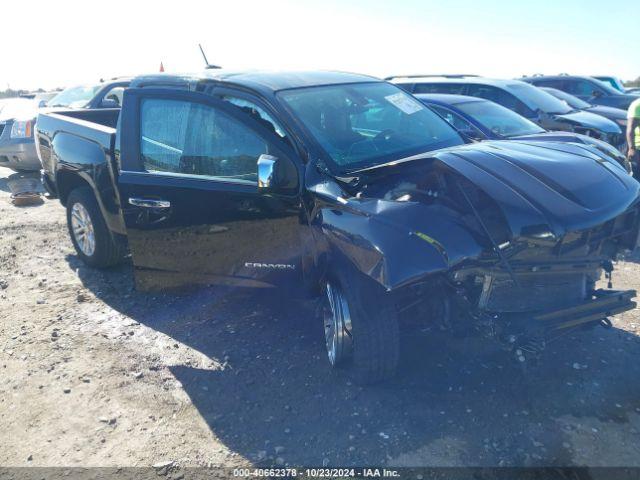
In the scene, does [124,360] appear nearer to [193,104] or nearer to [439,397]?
[193,104]

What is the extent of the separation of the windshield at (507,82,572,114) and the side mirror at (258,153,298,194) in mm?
6656

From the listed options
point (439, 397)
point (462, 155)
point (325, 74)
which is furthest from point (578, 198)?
point (325, 74)

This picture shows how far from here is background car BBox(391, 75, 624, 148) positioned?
8.41m

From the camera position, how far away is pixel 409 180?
3.11 meters

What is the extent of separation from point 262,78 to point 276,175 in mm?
1052

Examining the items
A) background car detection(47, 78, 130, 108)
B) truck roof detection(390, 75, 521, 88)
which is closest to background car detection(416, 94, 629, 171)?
truck roof detection(390, 75, 521, 88)

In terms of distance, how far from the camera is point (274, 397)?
10.6 feet

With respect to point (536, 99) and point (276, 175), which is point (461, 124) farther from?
point (276, 175)

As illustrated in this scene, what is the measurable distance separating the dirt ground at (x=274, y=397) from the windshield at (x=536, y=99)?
5.57 m

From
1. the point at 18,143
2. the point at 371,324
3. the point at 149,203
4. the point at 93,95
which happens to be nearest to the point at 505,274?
the point at 371,324

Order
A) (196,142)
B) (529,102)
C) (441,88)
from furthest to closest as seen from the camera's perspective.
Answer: (441,88)
(529,102)
(196,142)

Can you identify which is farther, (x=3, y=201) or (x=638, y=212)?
(x=3, y=201)

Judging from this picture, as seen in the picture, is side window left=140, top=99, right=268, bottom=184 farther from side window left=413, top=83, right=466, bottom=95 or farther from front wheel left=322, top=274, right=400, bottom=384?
side window left=413, top=83, right=466, bottom=95

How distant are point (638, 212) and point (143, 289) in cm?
354
